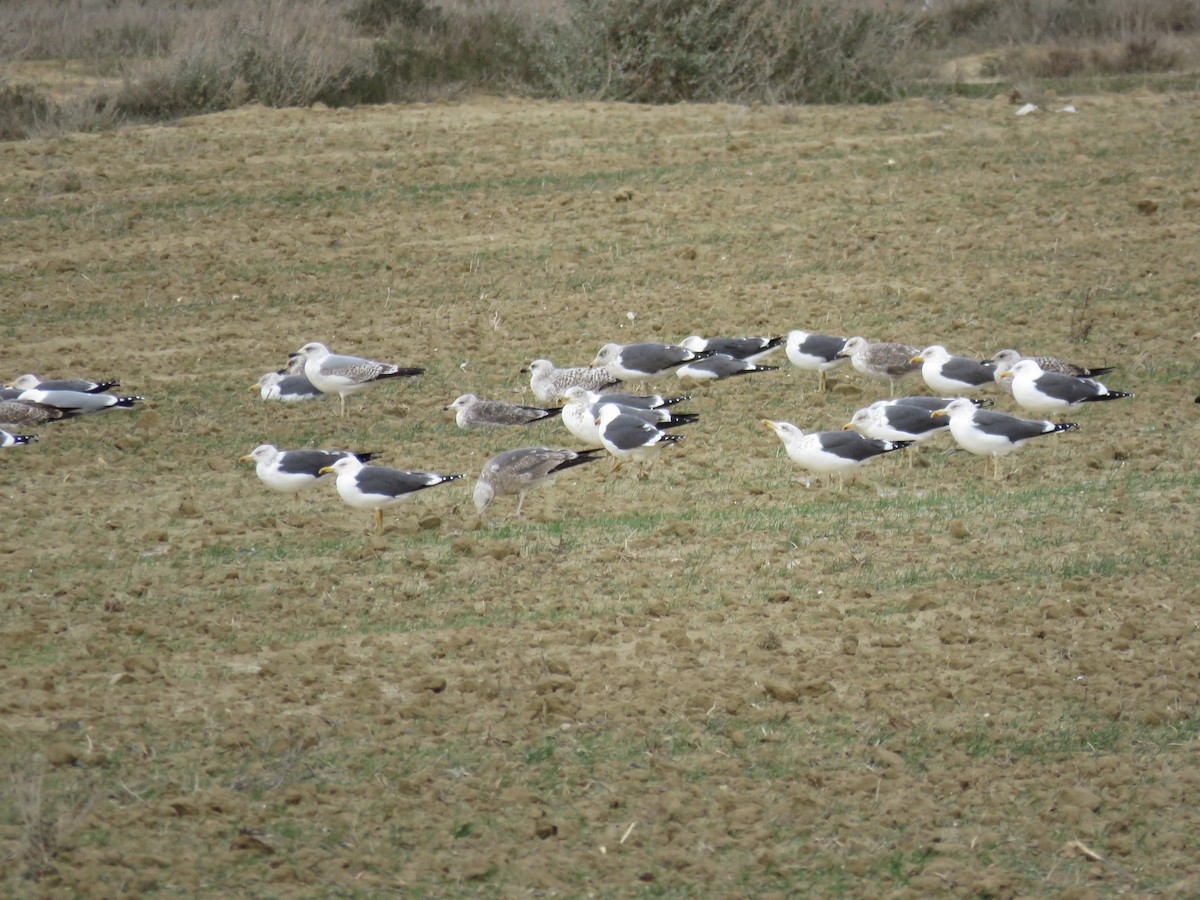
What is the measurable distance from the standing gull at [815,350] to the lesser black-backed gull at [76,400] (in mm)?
5831

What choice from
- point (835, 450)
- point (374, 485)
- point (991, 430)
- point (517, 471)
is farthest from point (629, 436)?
point (991, 430)

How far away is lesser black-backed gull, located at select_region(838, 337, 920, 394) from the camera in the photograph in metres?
13.0

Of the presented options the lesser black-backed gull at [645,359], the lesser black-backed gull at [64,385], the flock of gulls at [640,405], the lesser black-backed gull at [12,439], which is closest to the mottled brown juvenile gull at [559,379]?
the flock of gulls at [640,405]

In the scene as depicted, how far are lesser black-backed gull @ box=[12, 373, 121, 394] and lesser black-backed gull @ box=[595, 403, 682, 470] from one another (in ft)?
15.5

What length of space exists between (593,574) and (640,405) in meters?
3.49

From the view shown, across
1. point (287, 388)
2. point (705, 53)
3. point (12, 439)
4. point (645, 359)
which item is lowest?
point (287, 388)

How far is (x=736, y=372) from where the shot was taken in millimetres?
13336

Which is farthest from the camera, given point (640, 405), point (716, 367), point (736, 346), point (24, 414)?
point (736, 346)

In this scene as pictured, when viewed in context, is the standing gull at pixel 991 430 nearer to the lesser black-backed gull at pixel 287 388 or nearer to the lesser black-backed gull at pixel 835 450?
the lesser black-backed gull at pixel 835 450

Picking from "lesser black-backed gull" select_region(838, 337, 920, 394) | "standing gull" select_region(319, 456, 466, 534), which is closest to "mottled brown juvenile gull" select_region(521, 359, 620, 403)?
"lesser black-backed gull" select_region(838, 337, 920, 394)

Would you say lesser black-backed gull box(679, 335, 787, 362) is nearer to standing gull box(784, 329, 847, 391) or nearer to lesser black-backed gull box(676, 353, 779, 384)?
lesser black-backed gull box(676, 353, 779, 384)

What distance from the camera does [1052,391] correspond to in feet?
38.8

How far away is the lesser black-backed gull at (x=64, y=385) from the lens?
1284 cm

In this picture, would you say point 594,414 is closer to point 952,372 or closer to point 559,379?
point 559,379
